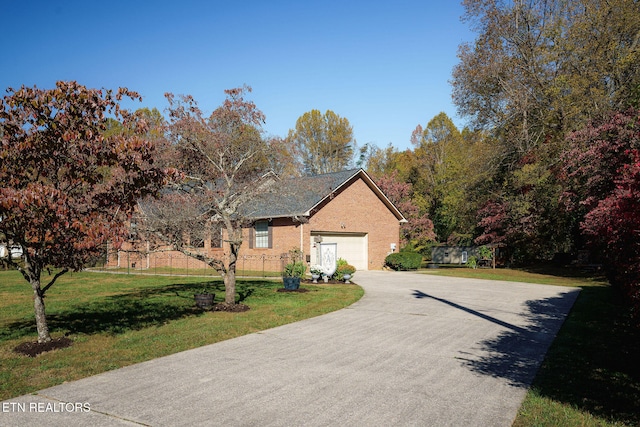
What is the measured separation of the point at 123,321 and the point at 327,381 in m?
6.82

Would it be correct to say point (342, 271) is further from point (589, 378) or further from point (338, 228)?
point (589, 378)

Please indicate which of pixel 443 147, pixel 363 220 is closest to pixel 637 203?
pixel 363 220

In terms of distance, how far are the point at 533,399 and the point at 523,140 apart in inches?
1016

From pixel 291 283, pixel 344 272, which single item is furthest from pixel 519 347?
pixel 344 272

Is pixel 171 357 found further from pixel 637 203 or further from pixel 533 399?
pixel 637 203

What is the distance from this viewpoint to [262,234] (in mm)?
27859

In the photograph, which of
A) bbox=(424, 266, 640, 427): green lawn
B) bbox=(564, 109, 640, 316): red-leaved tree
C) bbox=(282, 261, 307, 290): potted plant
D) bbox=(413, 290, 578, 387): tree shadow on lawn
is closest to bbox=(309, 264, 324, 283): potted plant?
bbox=(282, 261, 307, 290): potted plant

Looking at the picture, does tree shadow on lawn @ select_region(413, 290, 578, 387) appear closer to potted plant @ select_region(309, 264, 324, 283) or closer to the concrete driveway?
the concrete driveway

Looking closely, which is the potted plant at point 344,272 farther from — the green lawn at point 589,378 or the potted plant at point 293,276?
the green lawn at point 589,378

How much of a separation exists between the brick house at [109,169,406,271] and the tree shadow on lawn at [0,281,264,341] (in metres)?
7.76

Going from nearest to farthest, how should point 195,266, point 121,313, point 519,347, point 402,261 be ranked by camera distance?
point 519,347 → point 121,313 → point 402,261 → point 195,266

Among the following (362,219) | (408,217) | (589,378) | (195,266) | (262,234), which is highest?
(408,217)

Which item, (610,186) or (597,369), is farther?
(610,186)

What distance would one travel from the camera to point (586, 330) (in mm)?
10586
